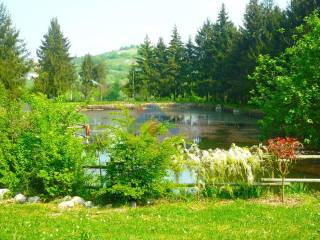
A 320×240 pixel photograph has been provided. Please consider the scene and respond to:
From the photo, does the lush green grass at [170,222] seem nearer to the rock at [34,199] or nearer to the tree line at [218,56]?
the rock at [34,199]

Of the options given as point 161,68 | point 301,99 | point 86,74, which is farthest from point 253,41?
point 301,99

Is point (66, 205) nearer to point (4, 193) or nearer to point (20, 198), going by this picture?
point (20, 198)

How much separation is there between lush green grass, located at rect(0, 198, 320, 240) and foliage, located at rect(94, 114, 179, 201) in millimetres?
614

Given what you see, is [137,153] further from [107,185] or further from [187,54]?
[187,54]

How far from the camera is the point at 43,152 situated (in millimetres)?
13172

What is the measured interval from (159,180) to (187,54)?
85955 mm

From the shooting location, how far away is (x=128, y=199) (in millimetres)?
12898

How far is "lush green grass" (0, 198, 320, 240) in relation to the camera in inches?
366

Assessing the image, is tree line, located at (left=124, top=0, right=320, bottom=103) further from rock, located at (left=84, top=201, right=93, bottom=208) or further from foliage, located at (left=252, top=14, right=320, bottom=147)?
rock, located at (left=84, top=201, right=93, bottom=208)

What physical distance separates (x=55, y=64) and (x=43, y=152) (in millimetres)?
78209

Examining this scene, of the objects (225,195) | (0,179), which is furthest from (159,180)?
(0,179)

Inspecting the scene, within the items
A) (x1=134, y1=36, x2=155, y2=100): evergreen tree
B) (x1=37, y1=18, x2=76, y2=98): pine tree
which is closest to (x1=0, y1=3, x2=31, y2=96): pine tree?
(x1=37, y1=18, x2=76, y2=98): pine tree

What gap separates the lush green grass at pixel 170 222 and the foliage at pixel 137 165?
0.61 meters

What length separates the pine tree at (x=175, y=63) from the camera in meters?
95.9
